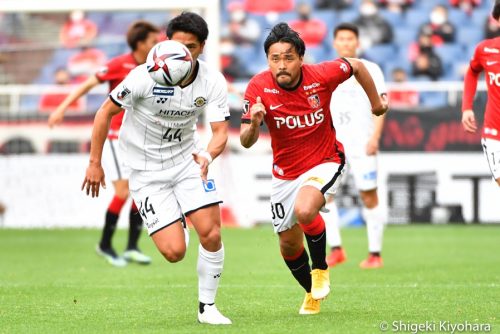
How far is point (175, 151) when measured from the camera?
27.5 ft

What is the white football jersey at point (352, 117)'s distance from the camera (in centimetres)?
1266

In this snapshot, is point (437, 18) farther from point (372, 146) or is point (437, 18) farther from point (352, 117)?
point (372, 146)

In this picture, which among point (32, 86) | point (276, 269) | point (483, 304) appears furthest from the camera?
point (32, 86)

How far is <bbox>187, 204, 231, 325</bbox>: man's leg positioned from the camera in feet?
26.1

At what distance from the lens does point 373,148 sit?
1236 centimetres

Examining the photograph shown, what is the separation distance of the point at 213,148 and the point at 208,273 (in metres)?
0.91

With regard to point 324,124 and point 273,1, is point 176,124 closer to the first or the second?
point 324,124

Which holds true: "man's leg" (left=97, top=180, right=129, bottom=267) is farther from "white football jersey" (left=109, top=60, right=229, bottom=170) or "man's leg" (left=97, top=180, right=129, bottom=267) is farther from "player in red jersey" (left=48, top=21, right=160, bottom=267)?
"white football jersey" (left=109, top=60, right=229, bottom=170)

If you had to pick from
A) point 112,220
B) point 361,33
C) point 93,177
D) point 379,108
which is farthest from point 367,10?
point 93,177

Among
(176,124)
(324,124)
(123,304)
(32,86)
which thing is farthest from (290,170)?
(32,86)

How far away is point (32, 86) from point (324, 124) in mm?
11607

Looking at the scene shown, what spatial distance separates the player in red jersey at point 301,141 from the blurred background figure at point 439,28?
16.3 m

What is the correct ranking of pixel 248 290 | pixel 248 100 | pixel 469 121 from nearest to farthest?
1. pixel 248 100
2. pixel 469 121
3. pixel 248 290

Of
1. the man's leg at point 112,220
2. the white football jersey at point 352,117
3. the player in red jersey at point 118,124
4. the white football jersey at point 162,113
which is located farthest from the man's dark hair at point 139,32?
the white football jersey at point 162,113
